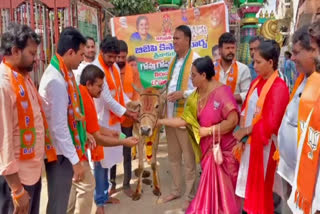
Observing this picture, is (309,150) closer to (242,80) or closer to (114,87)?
(242,80)

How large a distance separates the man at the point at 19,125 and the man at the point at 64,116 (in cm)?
14

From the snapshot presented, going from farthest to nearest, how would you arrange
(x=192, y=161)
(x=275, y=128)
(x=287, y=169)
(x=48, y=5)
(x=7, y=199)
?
1. (x=48, y=5)
2. (x=192, y=161)
3. (x=275, y=128)
4. (x=287, y=169)
5. (x=7, y=199)

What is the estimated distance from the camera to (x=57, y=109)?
2.37 meters

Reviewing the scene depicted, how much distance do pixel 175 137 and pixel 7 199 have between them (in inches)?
93.5

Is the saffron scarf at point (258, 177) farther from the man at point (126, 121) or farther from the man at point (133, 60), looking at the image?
the man at point (133, 60)

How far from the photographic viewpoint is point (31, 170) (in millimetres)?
2188

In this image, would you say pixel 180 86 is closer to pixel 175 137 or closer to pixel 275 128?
pixel 175 137

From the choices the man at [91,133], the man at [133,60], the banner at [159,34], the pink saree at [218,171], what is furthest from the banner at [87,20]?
the pink saree at [218,171]

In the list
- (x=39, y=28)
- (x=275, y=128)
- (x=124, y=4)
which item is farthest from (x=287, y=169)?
(x=124, y=4)

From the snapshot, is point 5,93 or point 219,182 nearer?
point 5,93

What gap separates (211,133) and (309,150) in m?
1.39

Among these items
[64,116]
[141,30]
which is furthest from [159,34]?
[64,116]

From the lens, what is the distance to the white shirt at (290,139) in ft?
7.76

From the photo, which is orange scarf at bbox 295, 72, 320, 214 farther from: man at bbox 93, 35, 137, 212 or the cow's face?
man at bbox 93, 35, 137, 212
